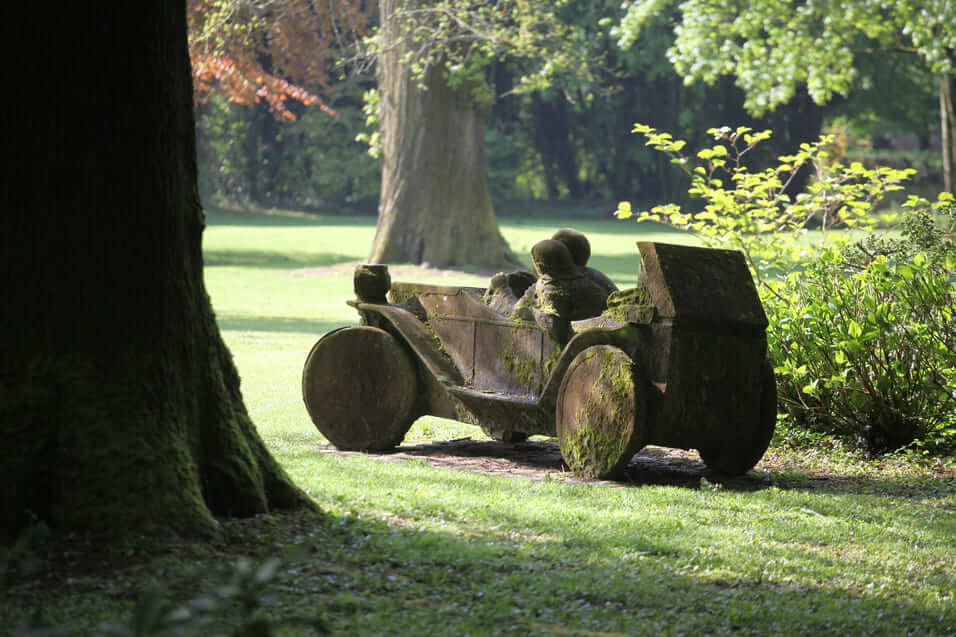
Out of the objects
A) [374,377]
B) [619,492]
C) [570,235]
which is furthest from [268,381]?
[619,492]

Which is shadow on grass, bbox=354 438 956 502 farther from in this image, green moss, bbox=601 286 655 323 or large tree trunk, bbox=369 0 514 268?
large tree trunk, bbox=369 0 514 268

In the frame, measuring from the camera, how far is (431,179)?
27.2 m

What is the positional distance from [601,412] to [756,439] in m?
1.05

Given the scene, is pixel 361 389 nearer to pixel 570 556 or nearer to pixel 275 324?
pixel 570 556

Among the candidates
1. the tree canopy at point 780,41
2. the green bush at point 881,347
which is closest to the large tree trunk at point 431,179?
the tree canopy at point 780,41

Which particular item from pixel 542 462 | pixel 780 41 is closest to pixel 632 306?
pixel 542 462

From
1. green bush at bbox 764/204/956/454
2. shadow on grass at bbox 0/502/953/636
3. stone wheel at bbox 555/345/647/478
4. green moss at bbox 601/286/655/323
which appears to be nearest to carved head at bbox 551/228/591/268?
green moss at bbox 601/286/655/323

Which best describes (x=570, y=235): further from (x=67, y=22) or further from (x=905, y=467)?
(x=67, y=22)

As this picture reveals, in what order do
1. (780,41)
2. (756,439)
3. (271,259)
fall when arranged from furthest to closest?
1. (271,259)
2. (780,41)
3. (756,439)

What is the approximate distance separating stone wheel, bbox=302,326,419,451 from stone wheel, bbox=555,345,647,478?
1.43 metres

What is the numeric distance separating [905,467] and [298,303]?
646 inches

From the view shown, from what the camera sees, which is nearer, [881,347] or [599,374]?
[599,374]

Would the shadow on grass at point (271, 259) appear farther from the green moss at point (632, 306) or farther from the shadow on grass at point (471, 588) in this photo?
the shadow on grass at point (471, 588)

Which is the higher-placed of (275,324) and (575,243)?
(575,243)
